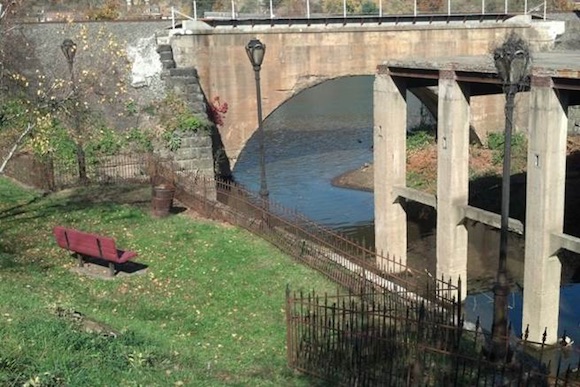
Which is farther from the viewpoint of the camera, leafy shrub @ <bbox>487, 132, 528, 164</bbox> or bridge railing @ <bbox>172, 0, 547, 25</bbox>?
leafy shrub @ <bbox>487, 132, 528, 164</bbox>

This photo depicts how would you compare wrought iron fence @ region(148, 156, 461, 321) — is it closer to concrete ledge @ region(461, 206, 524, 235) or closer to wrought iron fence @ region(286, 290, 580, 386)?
wrought iron fence @ region(286, 290, 580, 386)

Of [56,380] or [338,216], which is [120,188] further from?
[56,380]

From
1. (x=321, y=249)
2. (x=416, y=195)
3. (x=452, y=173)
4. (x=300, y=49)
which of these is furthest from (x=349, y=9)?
(x=321, y=249)

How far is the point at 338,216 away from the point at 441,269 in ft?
34.3

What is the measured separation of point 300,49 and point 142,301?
57.5 feet

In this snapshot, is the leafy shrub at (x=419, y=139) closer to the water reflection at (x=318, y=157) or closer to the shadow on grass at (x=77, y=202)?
the water reflection at (x=318, y=157)

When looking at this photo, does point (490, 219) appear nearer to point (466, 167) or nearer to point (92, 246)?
point (466, 167)

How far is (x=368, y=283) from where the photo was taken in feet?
44.0

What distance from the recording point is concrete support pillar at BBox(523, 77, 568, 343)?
46.3 feet

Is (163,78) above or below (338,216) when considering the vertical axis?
above

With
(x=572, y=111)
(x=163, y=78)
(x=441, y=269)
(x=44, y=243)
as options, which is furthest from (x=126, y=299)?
(x=572, y=111)

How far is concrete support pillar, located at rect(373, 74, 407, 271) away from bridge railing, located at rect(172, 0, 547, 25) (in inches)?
373

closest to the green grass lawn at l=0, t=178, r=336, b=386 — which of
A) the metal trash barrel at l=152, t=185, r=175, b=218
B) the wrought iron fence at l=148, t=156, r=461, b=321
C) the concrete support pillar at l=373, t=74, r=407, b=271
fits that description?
the metal trash barrel at l=152, t=185, r=175, b=218

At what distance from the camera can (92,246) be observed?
13820mm
